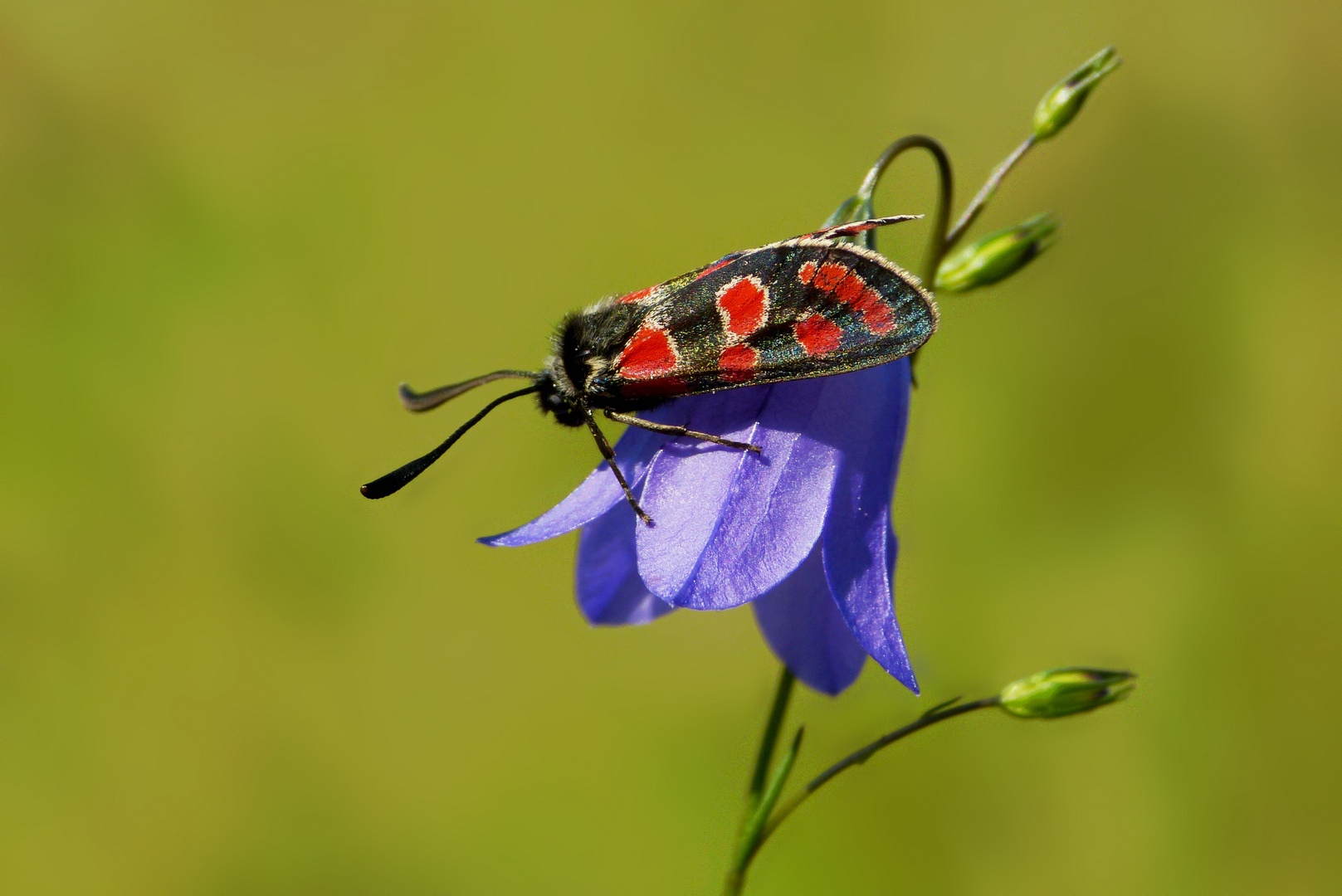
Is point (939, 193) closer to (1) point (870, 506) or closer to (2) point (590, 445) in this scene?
(1) point (870, 506)

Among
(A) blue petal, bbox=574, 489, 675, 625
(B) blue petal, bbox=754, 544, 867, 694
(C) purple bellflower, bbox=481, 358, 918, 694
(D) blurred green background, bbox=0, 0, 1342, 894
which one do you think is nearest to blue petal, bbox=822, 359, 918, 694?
(C) purple bellflower, bbox=481, 358, 918, 694

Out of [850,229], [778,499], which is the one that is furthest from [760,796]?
[850,229]

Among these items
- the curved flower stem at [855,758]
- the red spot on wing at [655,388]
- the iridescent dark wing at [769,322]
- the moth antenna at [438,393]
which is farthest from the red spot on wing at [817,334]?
the curved flower stem at [855,758]

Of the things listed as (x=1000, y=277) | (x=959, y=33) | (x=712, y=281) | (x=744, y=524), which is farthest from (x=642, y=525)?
(x=959, y=33)

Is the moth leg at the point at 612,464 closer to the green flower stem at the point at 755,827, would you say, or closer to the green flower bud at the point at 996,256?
the green flower stem at the point at 755,827

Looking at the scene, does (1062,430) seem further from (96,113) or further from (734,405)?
(96,113)

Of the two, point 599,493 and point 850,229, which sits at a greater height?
point 850,229
